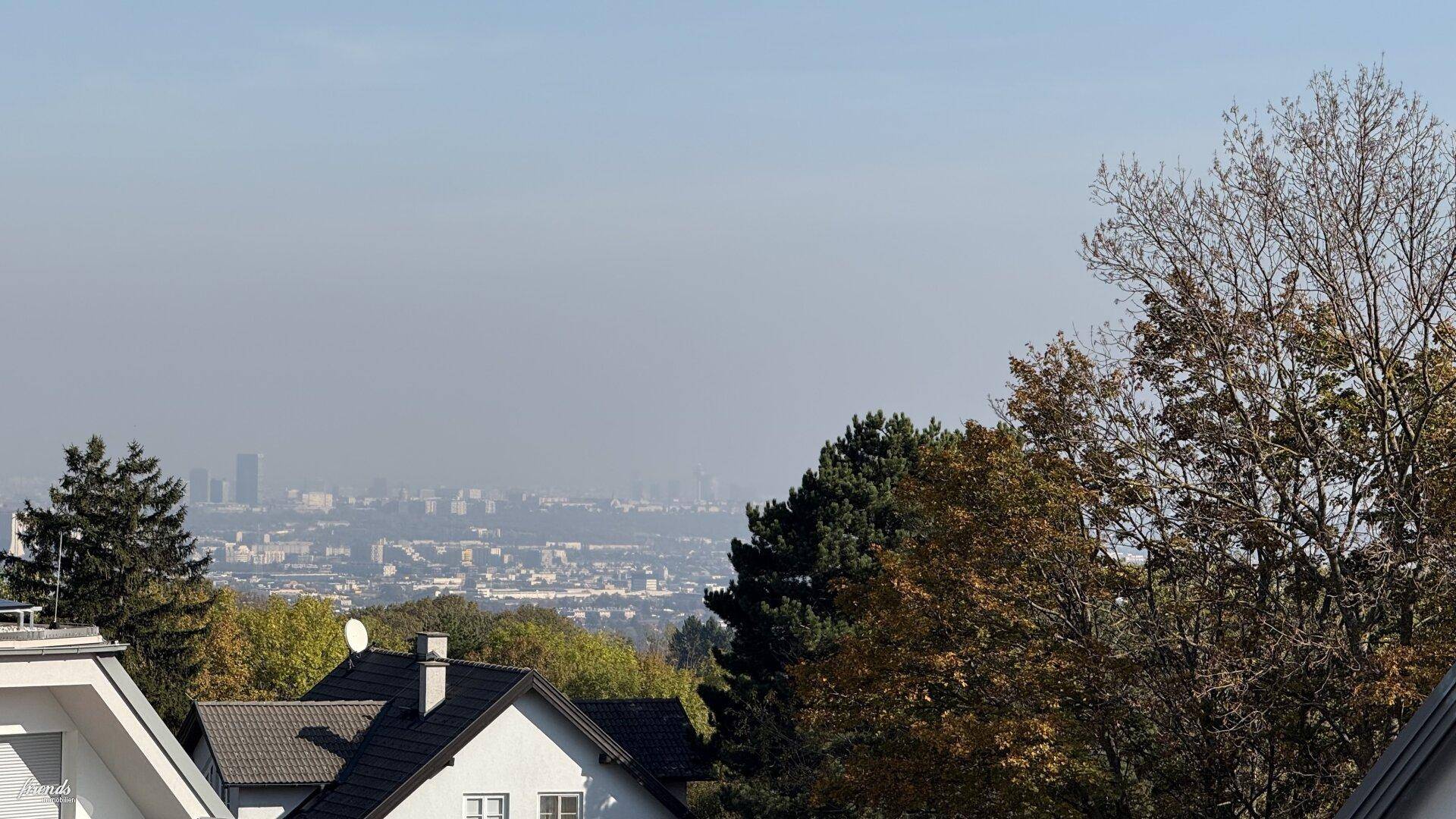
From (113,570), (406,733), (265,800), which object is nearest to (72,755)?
(265,800)

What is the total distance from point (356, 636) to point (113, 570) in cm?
2438

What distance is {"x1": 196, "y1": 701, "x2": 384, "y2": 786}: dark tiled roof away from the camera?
34375 millimetres

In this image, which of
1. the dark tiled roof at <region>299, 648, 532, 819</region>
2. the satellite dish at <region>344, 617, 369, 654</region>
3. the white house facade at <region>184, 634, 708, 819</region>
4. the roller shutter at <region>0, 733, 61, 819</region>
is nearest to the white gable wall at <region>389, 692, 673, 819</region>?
the white house facade at <region>184, 634, 708, 819</region>

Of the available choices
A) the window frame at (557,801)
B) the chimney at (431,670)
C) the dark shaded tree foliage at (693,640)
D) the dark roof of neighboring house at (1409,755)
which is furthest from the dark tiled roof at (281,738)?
the dark shaded tree foliage at (693,640)

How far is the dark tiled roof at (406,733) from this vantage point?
3428 centimetres

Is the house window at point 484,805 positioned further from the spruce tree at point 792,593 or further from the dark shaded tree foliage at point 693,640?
the dark shaded tree foliage at point 693,640

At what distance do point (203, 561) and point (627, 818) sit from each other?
1729 inches

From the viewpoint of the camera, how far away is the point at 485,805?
35.0 m

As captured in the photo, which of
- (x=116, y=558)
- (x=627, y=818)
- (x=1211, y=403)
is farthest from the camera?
(x=116, y=558)

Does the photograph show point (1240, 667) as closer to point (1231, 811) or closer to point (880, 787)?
point (1231, 811)

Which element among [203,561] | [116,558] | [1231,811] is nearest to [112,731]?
[1231,811]

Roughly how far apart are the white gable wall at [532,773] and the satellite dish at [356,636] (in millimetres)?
8616

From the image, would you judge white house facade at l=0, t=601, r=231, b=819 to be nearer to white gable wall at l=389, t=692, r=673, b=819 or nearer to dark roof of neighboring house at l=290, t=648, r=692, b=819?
dark roof of neighboring house at l=290, t=648, r=692, b=819

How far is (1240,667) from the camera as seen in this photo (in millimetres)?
22938
